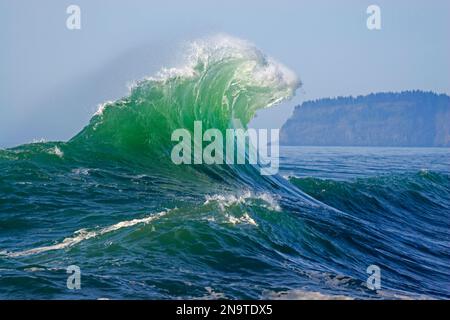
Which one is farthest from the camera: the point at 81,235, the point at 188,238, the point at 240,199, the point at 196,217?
the point at 240,199

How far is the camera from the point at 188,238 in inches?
489

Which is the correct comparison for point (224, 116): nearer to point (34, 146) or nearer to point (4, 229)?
point (34, 146)

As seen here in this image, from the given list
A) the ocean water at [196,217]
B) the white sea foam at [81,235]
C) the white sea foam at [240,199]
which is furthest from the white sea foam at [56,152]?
the white sea foam at [81,235]

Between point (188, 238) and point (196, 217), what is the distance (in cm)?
132

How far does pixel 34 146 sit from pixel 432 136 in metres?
170

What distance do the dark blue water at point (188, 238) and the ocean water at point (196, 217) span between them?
4 centimetres

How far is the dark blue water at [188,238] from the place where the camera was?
33.8 feet

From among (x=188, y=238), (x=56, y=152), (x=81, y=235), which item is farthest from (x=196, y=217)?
(x=56, y=152)

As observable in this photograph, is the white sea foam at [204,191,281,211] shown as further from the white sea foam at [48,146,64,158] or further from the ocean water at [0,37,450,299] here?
the white sea foam at [48,146,64,158]

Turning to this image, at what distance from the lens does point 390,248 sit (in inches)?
616

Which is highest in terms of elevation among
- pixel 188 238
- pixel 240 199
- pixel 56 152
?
pixel 56 152

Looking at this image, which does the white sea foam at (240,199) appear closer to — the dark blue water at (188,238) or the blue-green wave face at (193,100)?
the dark blue water at (188,238)

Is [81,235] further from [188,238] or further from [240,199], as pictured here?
[240,199]
